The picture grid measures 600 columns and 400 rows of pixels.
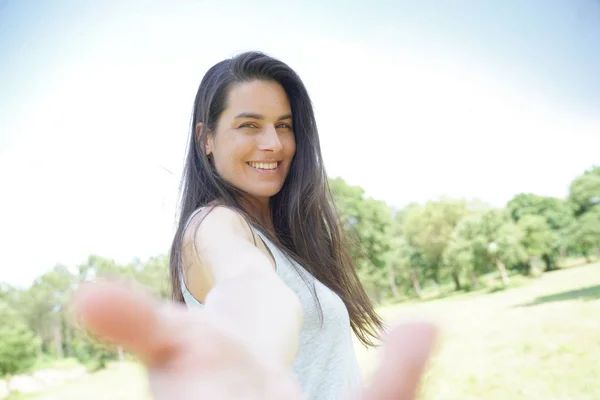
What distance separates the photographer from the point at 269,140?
550mm

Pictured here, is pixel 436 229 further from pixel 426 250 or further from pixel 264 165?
pixel 264 165

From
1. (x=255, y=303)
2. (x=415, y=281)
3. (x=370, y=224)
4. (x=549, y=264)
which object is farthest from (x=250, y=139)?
(x=549, y=264)

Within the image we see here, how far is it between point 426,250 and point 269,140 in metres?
9.81

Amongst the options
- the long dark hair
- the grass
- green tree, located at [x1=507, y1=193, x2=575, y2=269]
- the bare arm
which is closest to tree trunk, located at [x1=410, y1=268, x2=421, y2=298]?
green tree, located at [x1=507, y1=193, x2=575, y2=269]

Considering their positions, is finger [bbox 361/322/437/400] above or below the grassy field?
above

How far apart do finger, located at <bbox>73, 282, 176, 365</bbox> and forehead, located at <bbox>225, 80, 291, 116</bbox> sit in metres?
0.44

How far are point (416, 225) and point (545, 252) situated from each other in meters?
2.53

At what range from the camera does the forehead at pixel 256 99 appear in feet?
1.76

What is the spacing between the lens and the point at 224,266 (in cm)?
28

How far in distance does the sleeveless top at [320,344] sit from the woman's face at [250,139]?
4.1 inches

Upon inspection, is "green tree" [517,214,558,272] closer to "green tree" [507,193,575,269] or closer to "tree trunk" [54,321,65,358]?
"green tree" [507,193,575,269]

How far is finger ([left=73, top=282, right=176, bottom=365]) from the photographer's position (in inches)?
4.2

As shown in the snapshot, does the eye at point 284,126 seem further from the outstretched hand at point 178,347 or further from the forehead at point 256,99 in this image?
the outstretched hand at point 178,347

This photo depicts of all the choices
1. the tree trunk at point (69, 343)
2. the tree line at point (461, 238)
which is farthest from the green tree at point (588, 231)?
the tree trunk at point (69, 343)
